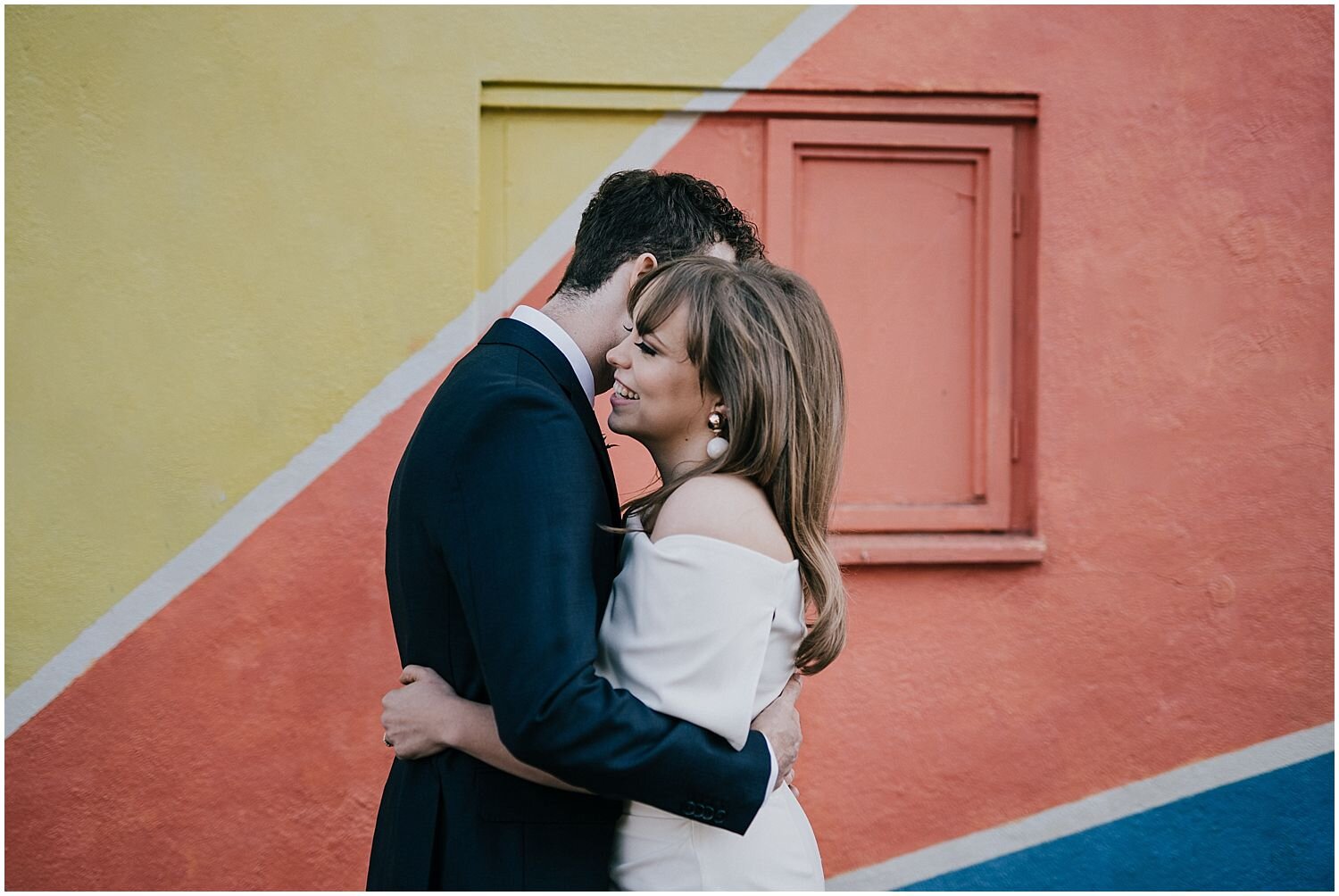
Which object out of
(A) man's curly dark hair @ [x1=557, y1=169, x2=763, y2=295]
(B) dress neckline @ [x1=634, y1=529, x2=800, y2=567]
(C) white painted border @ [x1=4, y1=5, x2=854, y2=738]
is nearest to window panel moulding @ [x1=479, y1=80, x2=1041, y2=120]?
(C) white painted border @ [x1=4, y1=5, x2=854, y2=738]

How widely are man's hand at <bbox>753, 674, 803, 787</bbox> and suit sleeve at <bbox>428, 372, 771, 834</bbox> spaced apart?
8 centimetres

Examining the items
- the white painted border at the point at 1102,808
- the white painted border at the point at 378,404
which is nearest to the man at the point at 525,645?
the white painted border at the point at 378,404

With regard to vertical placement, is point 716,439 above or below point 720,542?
above

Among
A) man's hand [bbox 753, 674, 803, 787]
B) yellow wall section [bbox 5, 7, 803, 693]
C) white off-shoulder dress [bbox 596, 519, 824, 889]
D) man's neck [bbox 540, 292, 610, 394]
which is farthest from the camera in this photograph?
yellow wall section [bbox 5, 7, 803, 693]

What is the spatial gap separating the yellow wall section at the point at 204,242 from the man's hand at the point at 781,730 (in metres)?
2.03

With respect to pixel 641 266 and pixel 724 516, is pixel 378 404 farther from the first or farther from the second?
pixel 724 516

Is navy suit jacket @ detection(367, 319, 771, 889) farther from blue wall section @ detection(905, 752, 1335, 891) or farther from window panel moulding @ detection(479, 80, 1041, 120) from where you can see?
blue wall section @ detection(905, 752, 1335, 891)

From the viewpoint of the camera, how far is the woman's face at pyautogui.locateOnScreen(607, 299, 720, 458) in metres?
1.89

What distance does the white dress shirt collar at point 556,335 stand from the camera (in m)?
1.92

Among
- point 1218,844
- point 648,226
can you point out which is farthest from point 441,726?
point 1218,844

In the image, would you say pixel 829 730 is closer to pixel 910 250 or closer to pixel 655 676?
pixel 910 250

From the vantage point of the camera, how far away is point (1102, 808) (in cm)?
371

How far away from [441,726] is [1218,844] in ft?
10.3

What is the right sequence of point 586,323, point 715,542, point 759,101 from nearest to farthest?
point 715,542
point 586,323
point 759,101
